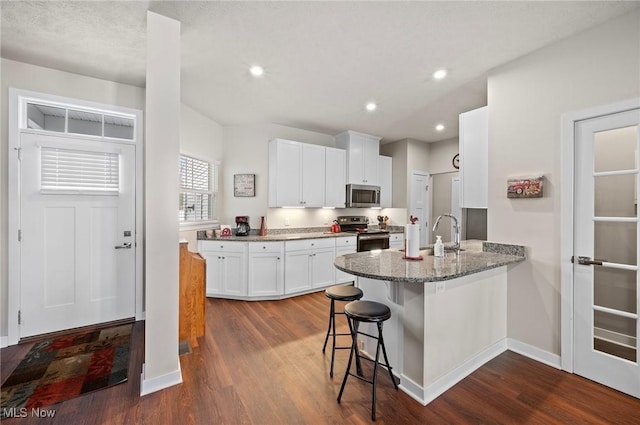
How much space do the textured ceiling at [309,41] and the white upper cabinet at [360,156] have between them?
1.59m

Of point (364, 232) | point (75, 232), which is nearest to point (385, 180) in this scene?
point (364, 232)

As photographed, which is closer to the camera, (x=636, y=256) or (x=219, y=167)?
(x=636, y=256)

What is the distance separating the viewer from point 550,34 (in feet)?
7.21

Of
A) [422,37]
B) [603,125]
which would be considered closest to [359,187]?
[422,37]

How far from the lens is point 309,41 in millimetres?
2336

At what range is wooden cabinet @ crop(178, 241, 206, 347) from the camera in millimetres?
2652

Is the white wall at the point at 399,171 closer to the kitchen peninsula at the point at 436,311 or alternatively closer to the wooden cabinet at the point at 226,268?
the kitchen peninsula at the point at 436,311

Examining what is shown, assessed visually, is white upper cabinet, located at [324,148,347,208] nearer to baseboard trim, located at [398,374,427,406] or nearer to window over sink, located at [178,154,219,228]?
window over sink, located at [178,154,219,228]

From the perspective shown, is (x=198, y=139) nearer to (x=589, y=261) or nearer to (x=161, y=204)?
(x=161, y=204)

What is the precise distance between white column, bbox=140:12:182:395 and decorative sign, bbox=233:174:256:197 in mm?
2446

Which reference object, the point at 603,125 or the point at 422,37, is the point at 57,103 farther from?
the point at 603,125

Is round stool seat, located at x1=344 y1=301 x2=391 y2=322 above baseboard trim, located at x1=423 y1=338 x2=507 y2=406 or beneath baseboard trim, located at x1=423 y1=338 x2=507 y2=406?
above

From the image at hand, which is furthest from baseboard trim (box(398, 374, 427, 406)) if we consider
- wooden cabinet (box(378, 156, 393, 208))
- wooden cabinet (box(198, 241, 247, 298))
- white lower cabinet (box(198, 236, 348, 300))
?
wooden cabinet (box(378, 156, 393, 208))

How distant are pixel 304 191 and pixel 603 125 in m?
3.61
